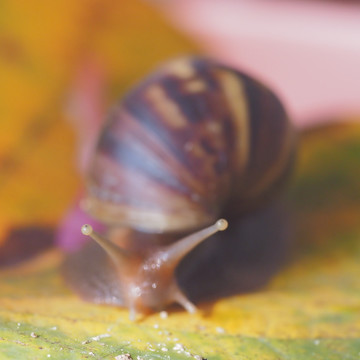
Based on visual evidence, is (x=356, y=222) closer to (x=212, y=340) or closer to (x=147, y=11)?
(x=212, y=340)

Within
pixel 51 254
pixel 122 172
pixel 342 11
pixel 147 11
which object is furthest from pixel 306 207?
pixel 342 11

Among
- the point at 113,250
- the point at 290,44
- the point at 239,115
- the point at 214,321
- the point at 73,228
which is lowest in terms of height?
the point at 214,321

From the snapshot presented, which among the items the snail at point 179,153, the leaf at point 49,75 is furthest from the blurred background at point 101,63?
the snail at point 179,153

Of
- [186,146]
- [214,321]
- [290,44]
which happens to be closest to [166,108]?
[186,146]

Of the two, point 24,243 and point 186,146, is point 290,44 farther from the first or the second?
point 24,243

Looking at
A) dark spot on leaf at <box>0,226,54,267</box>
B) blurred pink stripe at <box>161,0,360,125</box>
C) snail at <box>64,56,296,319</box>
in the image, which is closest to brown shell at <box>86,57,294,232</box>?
snail at <box>64,56,296,319</box>

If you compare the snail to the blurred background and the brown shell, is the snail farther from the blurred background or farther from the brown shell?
the blurred background
